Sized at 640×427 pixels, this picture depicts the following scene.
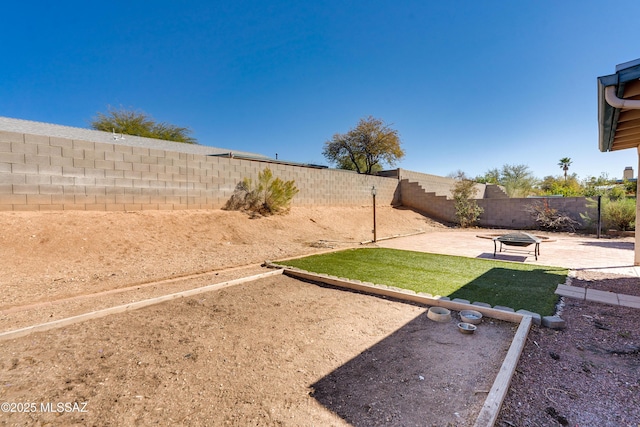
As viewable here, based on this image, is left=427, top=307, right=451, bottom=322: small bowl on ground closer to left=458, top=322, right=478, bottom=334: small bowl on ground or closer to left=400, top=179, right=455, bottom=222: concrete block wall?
left=458, top=322, right=478, bottom=334: small bowl on ground

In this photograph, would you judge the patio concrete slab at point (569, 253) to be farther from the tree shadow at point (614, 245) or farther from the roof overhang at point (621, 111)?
the roof overhang at point (621, 111)

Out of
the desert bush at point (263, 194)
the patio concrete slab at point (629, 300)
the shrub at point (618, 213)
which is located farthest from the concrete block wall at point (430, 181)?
the patio concrete slab at point (629, 300)

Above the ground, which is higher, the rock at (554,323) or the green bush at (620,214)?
the green bush at (620,214)

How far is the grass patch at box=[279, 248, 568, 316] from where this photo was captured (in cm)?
357

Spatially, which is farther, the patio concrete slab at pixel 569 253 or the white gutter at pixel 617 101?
the patio concrete slab at pixel 569 253

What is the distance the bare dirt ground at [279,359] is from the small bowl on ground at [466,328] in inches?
3.2

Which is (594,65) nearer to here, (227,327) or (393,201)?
(393,201)

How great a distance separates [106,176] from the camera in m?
6.74

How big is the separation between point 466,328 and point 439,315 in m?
0.32

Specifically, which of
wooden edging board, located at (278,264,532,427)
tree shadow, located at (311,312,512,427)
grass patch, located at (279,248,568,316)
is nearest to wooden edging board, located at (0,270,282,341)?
wooden edging board, located at (278,264,532,427)

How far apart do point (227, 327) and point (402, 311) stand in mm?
2170

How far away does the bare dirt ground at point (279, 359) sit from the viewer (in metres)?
1.63

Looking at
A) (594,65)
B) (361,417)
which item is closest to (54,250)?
(361,417)

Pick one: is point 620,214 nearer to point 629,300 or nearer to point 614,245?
point 614,245
